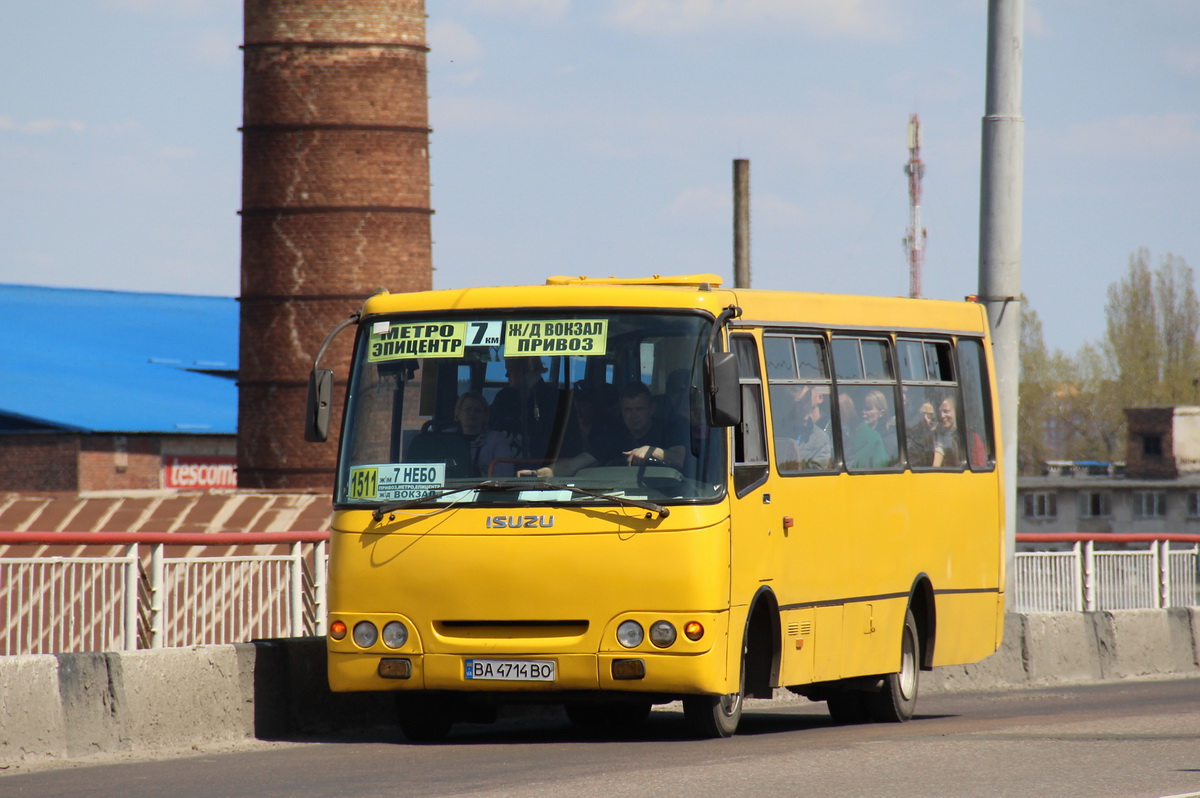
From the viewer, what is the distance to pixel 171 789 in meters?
9.17

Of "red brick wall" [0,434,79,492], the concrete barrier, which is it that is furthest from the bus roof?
"red brick wall" [0,434,79,492]

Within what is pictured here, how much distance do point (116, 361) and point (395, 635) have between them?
54.4 m

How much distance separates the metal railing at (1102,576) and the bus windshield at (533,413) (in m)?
7.71

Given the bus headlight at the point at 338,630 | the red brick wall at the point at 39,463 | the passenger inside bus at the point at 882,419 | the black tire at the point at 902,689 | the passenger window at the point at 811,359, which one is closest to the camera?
the bus headlight at the point at 338,630

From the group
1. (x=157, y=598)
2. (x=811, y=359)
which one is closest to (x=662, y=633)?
(x=811, y=359)

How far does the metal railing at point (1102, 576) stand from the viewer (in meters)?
18.5

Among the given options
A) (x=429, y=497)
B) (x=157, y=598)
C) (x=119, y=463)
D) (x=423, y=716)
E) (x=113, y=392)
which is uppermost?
(x=429, y=497)

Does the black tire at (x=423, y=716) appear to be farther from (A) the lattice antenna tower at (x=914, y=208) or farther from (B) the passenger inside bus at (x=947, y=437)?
(A) the lattice antenna tower at (x=914, y=208)

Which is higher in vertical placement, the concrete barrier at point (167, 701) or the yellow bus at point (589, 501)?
the yellow bus at point (589, 501)

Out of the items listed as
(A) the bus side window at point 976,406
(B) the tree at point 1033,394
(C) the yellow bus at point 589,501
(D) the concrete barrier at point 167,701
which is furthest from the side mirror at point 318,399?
(B) the tree at point 1033,394

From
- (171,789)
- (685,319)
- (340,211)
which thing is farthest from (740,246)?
(171,789)

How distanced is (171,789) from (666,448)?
3366mm

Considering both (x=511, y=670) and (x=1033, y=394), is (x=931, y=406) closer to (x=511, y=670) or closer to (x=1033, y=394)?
(x=511, y=670)

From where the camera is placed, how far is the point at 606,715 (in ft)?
44.1
